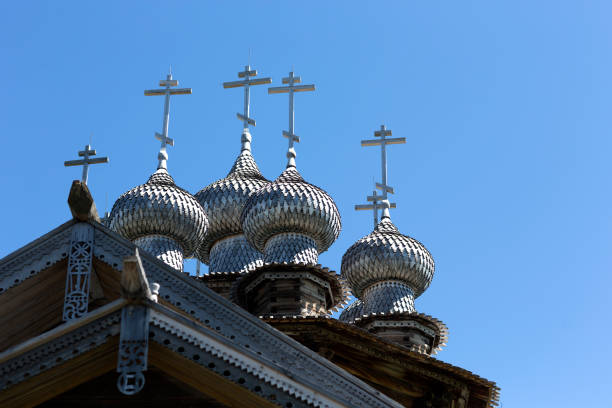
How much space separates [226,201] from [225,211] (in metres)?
0.23

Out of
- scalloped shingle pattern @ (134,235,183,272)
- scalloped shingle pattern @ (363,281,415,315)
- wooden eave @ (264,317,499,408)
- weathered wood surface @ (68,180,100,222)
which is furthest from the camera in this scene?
scalloped shingle pattern @ (134,235,183,272)

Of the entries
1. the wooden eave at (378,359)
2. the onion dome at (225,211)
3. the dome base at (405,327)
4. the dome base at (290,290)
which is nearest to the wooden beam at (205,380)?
the wooden eave at (378,359)

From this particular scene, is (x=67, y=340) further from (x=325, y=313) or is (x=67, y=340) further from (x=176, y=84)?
(x=176, y=84)

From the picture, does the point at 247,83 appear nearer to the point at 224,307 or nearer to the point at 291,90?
the point at 291,90

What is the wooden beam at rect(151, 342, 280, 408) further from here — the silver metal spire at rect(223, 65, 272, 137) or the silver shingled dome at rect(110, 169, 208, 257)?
the silver metal spire at rect(223, 65, 272, 137)

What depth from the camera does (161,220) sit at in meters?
18.3

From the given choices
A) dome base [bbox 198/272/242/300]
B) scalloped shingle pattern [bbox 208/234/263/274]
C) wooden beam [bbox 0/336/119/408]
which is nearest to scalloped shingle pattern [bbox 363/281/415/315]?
dome base [bbox 198/272/242/300]

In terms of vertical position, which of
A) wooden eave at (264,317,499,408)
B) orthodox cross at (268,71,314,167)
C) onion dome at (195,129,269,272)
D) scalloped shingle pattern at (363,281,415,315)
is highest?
orthodox cross at (268,71,314,167)

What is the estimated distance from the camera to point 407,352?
13.4m

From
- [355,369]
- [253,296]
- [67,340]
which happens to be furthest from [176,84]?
[67,340]

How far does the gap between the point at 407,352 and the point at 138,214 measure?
650 centimetres

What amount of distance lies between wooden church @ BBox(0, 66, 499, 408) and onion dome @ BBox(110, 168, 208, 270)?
0.02m

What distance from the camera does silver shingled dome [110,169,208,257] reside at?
60.0 feet

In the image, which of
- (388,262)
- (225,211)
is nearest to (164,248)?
(225,211)
